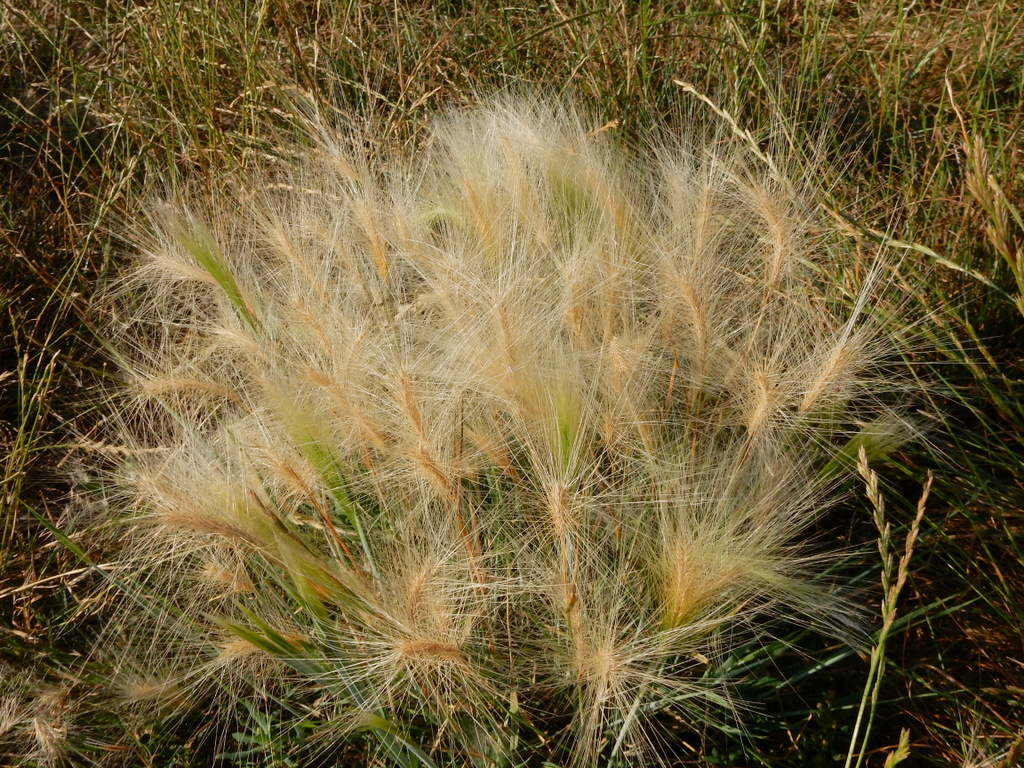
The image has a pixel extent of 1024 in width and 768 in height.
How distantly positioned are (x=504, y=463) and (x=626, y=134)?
127 cm

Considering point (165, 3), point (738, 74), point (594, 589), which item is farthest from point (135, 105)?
point (594, 589)

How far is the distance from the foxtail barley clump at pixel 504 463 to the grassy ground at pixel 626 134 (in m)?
0.16

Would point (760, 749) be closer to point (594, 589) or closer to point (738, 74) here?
point (594, 589)

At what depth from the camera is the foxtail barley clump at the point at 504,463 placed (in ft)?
4.25

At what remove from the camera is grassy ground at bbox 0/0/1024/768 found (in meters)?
1.56

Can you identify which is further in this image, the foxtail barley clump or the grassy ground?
the grassy ground

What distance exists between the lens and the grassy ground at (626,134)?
5.12 ft

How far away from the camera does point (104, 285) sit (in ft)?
7.70

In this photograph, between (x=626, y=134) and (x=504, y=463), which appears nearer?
(x=504, y=463)

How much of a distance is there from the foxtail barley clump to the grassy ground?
0.52 ft

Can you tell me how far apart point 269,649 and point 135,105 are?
2.01m

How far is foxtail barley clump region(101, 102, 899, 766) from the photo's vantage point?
1.29 metres

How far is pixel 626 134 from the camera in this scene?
2.38 meters

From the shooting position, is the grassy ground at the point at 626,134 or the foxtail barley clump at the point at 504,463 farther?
the grassy ground at the point at 626,134
